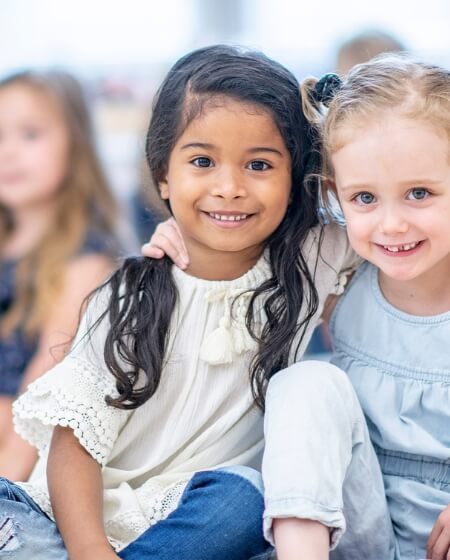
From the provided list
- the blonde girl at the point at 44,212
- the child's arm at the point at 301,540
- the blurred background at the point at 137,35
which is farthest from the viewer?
the blurred background at the point at 137,35

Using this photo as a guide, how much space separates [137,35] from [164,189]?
1.99m

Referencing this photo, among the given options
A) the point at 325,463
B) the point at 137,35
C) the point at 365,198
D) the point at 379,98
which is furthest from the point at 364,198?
the point at 137,35

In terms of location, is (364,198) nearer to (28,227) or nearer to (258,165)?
(258,165)

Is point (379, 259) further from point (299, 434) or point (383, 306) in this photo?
point (299, 434)

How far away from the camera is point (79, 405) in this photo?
1.29 m

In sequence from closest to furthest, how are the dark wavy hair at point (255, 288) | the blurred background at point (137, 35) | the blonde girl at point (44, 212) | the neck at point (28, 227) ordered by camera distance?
1. the dark wavy hair at point (255, 288)
2. the blonde girl at point (44, 212)
3. the neck at point (28, 227)
4. the blurred background at point (137, 35)

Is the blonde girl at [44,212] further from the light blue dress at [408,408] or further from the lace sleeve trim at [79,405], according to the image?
the light blue dress at [408,408]

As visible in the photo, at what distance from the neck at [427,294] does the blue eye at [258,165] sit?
26 centimetres

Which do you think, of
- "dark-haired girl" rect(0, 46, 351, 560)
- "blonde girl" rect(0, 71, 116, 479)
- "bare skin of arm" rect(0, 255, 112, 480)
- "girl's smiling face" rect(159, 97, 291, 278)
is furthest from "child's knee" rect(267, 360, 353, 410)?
"blonde girl" rect(0, 71, 116, 479)

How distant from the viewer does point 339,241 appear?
142 centimetres

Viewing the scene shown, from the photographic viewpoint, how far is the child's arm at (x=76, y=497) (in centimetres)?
119

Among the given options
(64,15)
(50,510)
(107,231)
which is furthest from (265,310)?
(64,15)

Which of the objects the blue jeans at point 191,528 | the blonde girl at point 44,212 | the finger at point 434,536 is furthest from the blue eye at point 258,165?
the blonde girl at point 44,212

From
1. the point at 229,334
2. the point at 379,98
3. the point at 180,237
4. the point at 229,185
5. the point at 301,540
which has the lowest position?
the point at 301,540
